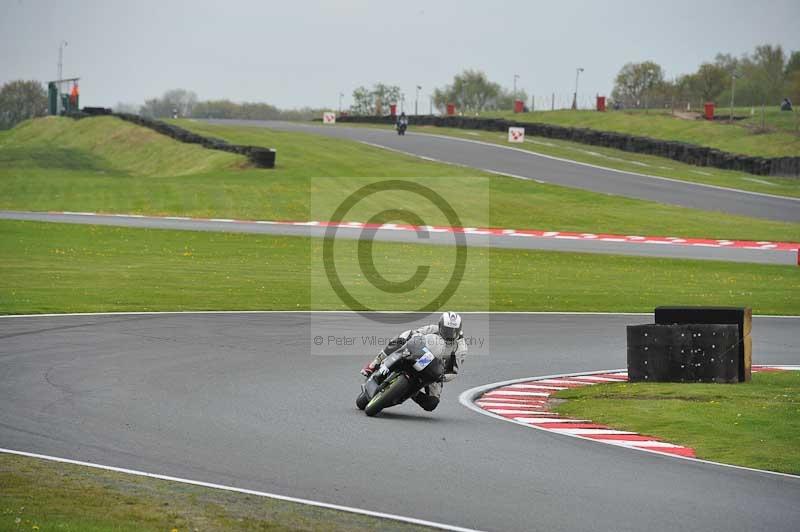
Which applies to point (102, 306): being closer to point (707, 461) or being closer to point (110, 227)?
point (707, 461)

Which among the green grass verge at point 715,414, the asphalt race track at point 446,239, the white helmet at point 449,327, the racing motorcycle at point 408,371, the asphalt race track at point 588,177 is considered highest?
the asphalt race track at point 588,177

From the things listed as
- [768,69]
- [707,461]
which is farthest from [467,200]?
[768,69]

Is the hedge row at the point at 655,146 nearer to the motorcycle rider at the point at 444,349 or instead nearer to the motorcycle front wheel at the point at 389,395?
the motorcycle rider at the point at 444,349

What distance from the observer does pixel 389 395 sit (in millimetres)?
12578

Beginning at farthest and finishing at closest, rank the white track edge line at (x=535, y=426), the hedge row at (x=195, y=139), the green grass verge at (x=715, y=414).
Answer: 1. the hedge row at (x=195, y=139)
2. the green grass verge at (x=715, y=414)
3. the white track edge line at (x=535, y=426)

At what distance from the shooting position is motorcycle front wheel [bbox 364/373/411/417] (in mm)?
12547

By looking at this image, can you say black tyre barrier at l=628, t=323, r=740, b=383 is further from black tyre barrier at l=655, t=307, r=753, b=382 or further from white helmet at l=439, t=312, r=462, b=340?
white helmet at l=439, t=312, r=462, b=340

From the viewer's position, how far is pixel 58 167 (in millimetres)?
64062

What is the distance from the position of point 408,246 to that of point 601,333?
14.2 m

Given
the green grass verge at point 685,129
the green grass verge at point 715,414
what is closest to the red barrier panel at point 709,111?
the green grass verge at point 685,129

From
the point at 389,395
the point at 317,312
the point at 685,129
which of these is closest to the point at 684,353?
the point at 389,395

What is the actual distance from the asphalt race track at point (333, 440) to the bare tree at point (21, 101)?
332ft

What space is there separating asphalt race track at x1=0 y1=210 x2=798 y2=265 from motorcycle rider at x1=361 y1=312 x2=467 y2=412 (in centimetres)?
2183

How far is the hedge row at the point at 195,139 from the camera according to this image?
5388cm
